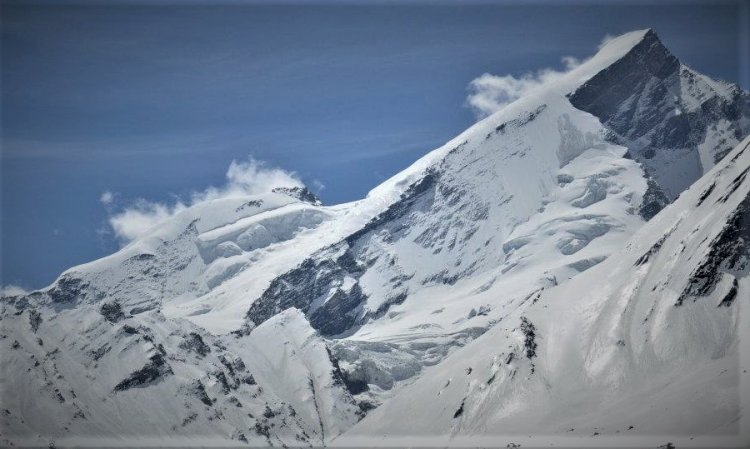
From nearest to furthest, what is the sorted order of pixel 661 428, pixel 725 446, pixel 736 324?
pixel 725 446 < pixel 661 428 < pixel 736 324

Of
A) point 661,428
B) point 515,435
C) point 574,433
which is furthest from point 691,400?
point 515,435

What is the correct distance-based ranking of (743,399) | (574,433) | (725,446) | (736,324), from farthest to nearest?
(736,324), (574,433), (743,399), (725,446)

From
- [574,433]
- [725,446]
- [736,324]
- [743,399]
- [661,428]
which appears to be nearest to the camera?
[725,446]

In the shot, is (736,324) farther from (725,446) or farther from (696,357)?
(725,446)

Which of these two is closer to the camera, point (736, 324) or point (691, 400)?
point (691, 400)

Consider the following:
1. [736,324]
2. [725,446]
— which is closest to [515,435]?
[736,324]

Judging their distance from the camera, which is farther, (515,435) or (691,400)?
(515,435)

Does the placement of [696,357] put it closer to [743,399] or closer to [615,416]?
[615,416]


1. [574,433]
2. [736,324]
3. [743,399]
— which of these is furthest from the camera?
[736,324]

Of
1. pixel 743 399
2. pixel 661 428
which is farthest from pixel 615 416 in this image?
pixel 743 399
